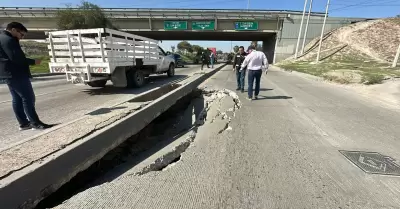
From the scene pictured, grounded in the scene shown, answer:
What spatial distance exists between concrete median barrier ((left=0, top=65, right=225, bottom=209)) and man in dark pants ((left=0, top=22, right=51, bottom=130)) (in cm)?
105

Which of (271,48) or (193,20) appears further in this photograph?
(271,48)

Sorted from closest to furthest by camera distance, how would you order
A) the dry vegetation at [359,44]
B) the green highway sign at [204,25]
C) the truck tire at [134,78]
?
the truck tire at [134,78]
the dry vegetation at [359,44]
the green highway sign at [204,25]

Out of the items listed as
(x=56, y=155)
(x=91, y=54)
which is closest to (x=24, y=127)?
(x=56, y=155)

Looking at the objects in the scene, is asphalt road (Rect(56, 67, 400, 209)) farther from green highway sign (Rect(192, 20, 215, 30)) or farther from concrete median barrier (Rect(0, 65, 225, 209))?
green highway sign (Rect(192, 20, 215, 30))

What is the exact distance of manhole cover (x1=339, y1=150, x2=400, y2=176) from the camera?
3203mm

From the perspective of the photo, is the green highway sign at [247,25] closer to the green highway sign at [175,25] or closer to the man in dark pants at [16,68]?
the green highway sign at [175,25]

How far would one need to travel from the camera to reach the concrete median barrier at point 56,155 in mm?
2223

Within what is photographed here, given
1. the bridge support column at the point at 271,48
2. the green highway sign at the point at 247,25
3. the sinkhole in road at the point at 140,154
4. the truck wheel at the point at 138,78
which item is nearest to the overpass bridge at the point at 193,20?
the green highway sign at the point at 247,25

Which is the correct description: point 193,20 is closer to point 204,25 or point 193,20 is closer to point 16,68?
point 204,25

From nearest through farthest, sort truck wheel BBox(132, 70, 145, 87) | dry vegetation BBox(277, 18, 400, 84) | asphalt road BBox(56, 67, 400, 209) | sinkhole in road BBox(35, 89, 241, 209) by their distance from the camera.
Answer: asphalt road BBox(56, 67, 400, 209) < sinkhole in road BBox(35, 89, 241, 209) < truck wheel BBox(132, 70, 145, 87) < dry vegetation BBox(277, 18, 400, 84)

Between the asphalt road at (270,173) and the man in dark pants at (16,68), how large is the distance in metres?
2.61

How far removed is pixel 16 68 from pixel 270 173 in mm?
4390

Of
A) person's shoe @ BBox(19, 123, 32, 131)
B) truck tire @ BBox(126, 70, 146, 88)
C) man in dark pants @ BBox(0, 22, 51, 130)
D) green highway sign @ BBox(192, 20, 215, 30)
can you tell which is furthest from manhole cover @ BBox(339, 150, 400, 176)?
green highway sign @ BBox(192, 20, 215, 30)

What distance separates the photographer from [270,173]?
3092 mm
